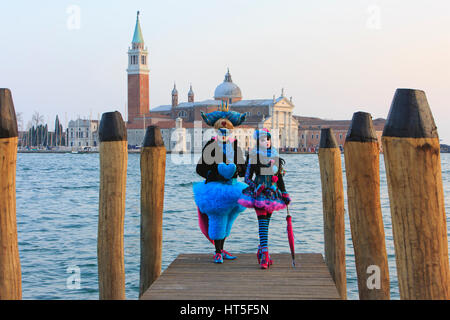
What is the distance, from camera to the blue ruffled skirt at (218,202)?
3.96 metres

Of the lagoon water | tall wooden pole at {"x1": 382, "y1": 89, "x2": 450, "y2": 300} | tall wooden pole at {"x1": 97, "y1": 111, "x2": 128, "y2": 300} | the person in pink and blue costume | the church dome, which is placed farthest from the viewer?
the church dome

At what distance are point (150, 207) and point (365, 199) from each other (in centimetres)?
140

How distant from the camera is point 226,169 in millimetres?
3930

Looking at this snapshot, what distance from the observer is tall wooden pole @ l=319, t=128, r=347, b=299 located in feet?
14.0

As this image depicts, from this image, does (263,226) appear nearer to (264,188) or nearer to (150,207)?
(264,188)

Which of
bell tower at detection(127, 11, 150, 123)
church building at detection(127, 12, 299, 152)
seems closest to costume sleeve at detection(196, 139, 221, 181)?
church building at detection(127, 12, 299, 152)

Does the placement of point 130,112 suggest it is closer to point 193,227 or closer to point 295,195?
point 295,195

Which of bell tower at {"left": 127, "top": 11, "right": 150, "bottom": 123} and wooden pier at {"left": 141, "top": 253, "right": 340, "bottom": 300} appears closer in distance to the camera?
wooden pier at {"left": 141, "top": 253, "right": 340, "bottom": 300}

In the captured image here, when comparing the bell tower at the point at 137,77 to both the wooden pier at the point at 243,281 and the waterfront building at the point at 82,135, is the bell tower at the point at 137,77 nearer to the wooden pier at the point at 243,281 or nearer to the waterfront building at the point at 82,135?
the waterfront building at the point at 82,135

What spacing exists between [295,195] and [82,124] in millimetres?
61522

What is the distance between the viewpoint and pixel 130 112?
72688 mm

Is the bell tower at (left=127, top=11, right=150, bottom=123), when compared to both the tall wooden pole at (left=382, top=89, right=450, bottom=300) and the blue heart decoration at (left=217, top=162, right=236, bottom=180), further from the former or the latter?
the tall wooden pole at (left=382, top=89, right=450, bottom=300)

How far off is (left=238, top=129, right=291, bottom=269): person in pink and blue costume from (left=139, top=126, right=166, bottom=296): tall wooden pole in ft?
1.88
